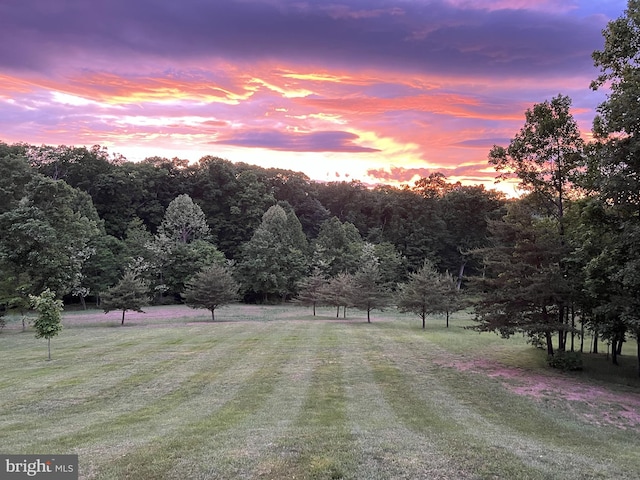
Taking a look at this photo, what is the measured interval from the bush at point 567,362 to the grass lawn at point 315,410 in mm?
751

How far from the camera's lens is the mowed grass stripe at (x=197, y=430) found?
278 inches

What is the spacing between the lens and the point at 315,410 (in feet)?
40.4

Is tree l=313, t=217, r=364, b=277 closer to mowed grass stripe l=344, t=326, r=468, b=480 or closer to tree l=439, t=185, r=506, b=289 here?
tree l=439, t=185, r=506, b=289

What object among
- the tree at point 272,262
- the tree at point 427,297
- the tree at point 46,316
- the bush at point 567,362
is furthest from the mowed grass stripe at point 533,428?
the tree at point 272,262

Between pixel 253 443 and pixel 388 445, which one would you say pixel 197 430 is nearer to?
pixel 253 443

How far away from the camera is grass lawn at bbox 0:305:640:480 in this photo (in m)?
7.48

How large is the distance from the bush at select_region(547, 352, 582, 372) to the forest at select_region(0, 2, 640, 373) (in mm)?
97

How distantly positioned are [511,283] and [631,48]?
1065 centimetres

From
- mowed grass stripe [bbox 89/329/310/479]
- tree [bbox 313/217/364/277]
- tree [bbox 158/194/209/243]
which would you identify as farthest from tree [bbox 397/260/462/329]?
tree [bbox 158/194/209/243]

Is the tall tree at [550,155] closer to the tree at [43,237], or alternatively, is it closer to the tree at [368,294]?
the tree at [368,294]

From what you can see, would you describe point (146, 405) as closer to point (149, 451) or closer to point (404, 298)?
point (149, 451)

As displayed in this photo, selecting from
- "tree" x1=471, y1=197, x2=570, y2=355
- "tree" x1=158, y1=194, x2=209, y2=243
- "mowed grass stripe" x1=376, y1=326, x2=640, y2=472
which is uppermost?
"tree" x1=158, y1=194, x2=209, y2=243

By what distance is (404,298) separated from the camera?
129ft

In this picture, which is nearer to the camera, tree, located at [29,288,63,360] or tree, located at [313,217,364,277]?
tree, located at [29,288,63,360]
